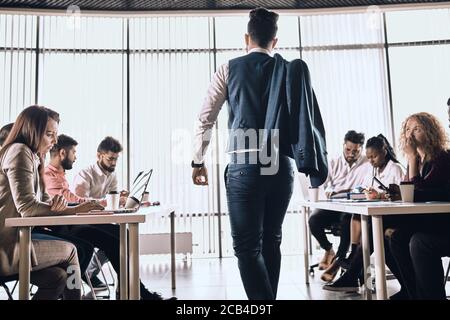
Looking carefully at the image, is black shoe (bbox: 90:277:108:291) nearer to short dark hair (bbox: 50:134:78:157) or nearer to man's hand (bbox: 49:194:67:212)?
short dark hair (bbox: 50:134:78:157)

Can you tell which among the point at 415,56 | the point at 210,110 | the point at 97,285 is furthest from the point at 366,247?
the point at 415,56

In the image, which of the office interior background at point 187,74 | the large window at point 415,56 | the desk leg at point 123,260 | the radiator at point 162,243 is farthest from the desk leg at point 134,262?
the large window at point 415,56

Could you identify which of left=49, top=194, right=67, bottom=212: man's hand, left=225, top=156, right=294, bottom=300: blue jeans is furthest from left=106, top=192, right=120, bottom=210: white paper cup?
left=225, top=156, right=294, bottom=300: blue jeans

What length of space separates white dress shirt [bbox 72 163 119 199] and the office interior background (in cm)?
152

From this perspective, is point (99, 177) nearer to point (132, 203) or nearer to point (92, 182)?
point (92, 182)

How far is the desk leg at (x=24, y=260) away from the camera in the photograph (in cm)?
150

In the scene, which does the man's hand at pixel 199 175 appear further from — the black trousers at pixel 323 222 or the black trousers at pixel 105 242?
the black trousers at pixel 323 222

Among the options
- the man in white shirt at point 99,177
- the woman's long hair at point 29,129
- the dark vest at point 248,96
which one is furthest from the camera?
the man in white shirt at point 99,177

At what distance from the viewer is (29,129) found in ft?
5.68

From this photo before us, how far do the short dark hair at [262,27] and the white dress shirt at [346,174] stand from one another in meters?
2.05

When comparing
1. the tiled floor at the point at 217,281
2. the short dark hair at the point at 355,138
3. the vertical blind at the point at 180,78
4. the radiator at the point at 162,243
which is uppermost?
the vertical blind at the point at 180,78

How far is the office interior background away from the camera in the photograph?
4.63 meters

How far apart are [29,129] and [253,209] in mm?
1074
